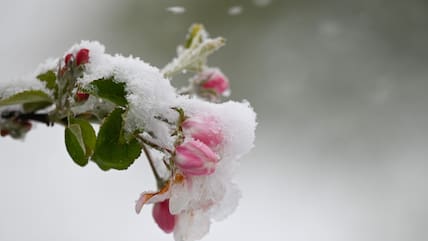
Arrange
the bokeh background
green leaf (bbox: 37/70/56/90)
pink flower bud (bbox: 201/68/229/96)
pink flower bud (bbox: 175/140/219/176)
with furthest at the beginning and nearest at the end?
1. the bokeh background
2. pink flower bud (bbox: 201/68/229/96)
3. green leaf (bbox: 37/70/56/90)
4. pink flower bud (bbox: 175/140/219/176)

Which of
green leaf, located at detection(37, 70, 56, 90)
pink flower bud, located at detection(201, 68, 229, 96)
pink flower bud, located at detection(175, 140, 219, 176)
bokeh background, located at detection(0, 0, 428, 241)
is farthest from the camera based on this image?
bokeh background, located at detection(0, 0, 428, 241)

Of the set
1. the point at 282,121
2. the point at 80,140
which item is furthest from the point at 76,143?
the point at 282,121

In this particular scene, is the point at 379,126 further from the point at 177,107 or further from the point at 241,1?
the point at 177,107

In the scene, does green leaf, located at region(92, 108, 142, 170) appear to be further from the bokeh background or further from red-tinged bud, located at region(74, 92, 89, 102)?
the bokeh background

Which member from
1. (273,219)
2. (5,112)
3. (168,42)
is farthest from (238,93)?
(5,112)

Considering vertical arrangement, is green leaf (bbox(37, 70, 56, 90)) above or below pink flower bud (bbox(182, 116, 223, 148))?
above

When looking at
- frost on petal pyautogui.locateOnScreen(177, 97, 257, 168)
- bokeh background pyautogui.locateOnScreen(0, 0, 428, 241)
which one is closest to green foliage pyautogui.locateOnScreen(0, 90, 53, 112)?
frost on petal pyautogui.locateOnScreen(177, 97, 257, 168)
